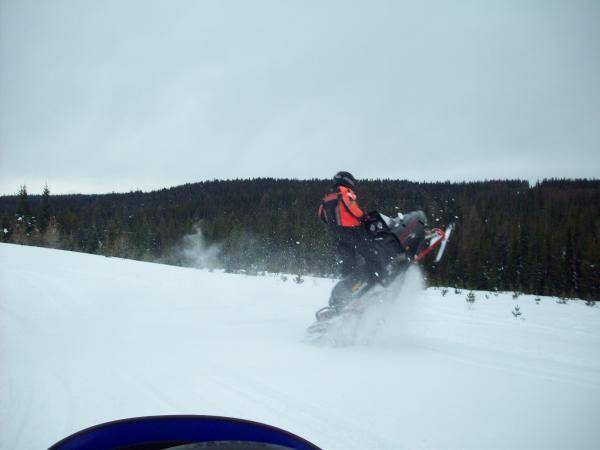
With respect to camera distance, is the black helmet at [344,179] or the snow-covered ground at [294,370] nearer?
the snow-covered ground at [294,370]

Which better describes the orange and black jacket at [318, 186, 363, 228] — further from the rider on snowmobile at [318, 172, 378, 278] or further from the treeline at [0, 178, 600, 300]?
the treeline at [0, 178, 600, 300]

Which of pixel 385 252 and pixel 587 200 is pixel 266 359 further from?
pixel 587 200

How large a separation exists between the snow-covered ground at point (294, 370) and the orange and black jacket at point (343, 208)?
120cm

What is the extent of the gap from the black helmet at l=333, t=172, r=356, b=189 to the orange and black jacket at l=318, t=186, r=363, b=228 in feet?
0.17

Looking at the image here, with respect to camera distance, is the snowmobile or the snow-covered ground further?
the snowmobile

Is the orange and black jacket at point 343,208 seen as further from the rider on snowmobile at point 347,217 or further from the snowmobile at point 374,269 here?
the snowmobile at point 374,269

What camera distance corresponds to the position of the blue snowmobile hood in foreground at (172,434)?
1.13 meters

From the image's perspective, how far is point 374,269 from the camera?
4.77m

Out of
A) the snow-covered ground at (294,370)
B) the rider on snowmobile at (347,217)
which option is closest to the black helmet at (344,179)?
the rider on snowmobile at (347,217)

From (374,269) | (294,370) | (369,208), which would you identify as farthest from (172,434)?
(369,208)

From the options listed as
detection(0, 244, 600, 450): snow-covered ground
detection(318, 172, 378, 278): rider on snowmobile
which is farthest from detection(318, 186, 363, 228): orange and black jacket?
detection(0, 244, 600, 450): snow-covered ground

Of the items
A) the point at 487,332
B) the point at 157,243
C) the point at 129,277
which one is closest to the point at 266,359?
the point at 487,332

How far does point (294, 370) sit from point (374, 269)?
190cm

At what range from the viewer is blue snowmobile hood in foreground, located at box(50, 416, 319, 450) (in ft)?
3.70
